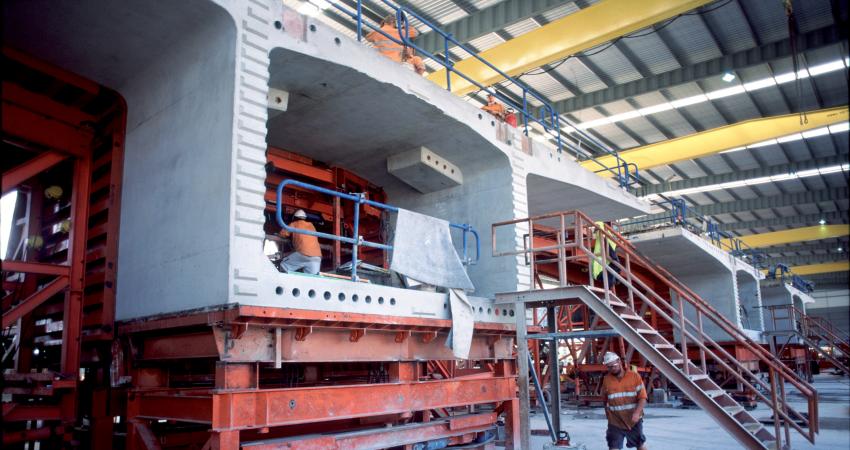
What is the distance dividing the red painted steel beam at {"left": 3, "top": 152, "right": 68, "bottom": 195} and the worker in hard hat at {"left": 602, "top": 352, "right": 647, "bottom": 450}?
283 inches

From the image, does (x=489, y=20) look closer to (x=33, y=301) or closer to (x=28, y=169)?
(x=28, y=169)

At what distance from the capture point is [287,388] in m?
6.14

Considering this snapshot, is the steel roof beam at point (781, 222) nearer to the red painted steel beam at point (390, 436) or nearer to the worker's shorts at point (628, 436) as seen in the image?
the worker's shorts at point (628, 436)

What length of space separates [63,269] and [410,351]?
13.7ft

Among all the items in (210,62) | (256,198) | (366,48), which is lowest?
(256,198)

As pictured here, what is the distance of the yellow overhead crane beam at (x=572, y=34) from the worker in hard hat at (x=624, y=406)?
7.25 m

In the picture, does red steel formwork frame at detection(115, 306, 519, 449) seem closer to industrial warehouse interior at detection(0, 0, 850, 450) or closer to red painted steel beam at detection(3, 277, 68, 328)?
industrial warehouse interior at detection(0, 0, 850, 450)

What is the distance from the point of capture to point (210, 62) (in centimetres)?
693

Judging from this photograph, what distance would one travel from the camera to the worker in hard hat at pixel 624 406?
315 inches

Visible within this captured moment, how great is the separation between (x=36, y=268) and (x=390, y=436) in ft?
14.3

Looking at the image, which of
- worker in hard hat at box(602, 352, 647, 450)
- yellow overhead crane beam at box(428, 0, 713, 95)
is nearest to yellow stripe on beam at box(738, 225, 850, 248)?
yellow overhead crane beam at box(428, 0, 713, 95)

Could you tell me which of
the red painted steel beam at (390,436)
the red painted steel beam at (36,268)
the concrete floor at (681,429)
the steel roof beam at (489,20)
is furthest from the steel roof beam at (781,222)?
the red painted steel beam at (36,268)

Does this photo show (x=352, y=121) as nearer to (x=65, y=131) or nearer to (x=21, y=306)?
(x=65, y=131)

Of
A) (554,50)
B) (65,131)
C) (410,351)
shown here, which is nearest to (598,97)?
(554,50)
